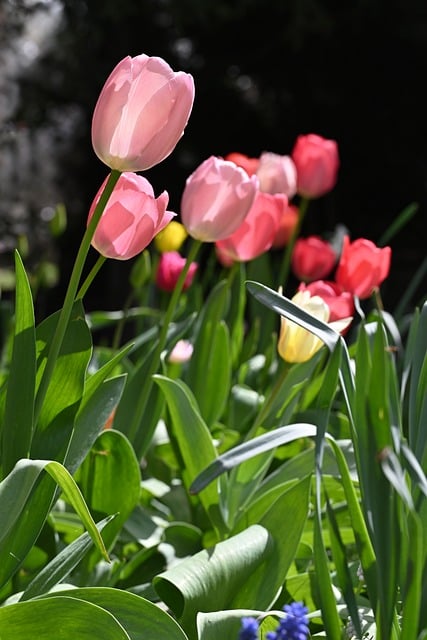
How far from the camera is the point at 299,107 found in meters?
6.19

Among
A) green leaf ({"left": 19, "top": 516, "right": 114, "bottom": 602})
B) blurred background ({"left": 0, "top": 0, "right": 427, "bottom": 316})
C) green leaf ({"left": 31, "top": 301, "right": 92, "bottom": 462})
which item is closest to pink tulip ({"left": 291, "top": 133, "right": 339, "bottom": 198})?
green leaf ({"left": 31, "top": 301, "right": 92, "bottom": 462})

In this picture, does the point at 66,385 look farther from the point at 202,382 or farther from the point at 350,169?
the point at 350,169

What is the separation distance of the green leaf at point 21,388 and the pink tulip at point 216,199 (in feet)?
0.94

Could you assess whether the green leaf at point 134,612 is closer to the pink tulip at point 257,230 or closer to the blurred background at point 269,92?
the pink tulip at point 257,230

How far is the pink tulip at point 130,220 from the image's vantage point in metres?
0.90

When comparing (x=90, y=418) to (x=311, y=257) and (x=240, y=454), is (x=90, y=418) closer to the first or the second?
(x=240, y=454)

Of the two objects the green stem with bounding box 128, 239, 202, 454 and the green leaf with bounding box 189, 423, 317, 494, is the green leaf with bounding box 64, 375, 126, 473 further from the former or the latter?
the green leaf with bounding box 189, 423, 317, 494

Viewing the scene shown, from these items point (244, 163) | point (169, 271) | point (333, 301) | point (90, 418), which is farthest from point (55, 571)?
point (244, 163)

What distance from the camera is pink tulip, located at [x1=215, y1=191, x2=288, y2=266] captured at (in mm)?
1348

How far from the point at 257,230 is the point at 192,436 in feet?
1.21

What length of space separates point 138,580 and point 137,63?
638 mm

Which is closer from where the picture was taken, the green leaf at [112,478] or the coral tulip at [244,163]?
the green leaf at [112,478]

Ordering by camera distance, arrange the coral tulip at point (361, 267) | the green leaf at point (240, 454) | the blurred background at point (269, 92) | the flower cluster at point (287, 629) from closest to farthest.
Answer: the flower cluster at point (287, 629) < the green leaf at point (240, 454) < the coral tulip at point (361, 267) < the blurred background at point (269, 92)

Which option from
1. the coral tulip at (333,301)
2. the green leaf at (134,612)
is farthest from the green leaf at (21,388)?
the coral tulip at (333,301)
